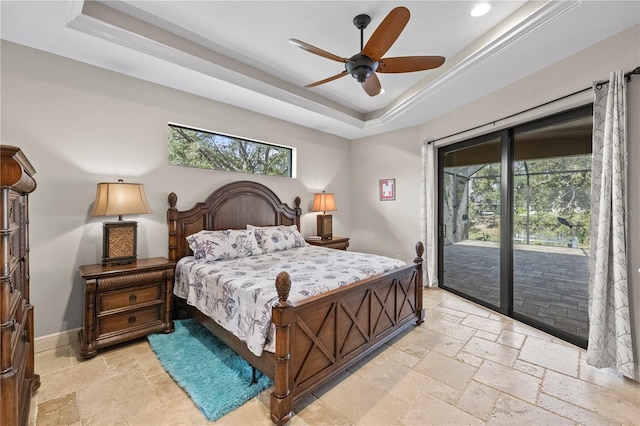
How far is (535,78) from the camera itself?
2850 millimetres

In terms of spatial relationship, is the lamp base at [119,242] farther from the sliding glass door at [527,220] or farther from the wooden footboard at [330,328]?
the sliding glass door at [527,220]

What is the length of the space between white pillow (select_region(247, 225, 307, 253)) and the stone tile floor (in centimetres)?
162

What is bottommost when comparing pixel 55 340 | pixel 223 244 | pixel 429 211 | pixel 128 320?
pixel 55 340

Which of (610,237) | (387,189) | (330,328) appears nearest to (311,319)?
(330,328)

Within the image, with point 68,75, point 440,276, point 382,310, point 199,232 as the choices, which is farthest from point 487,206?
point 68,75

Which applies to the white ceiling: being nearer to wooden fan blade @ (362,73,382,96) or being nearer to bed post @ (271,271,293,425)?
wooden fan blade @ (362,73,382,96)

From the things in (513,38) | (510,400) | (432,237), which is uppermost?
(513,38)

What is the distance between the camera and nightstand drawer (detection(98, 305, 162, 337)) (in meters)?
2.46

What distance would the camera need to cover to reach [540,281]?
3.26 m

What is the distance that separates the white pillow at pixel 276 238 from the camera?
3.63 m

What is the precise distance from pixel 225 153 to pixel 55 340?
2.67 metres

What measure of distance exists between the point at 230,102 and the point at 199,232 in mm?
1761

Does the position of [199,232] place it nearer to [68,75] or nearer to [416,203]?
[68,75]

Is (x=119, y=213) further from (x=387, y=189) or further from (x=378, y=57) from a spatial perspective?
(x=387, y=189)
